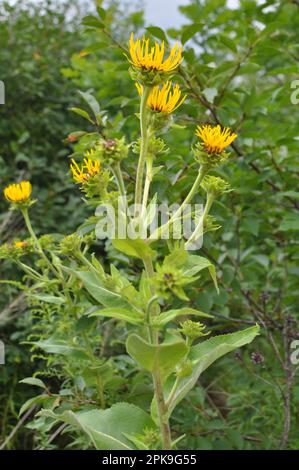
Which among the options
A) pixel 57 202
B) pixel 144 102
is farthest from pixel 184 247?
pixel 57 202

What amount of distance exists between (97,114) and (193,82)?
1.30 ft

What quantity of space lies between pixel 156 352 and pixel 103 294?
18 cm

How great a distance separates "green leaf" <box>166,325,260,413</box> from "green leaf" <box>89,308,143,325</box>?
0.15m

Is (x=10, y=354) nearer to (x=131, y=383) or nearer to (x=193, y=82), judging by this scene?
(x=131, y=383)

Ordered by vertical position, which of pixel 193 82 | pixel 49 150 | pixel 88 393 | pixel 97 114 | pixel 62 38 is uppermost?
pixel 62 38

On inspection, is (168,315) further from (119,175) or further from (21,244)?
(21,244)

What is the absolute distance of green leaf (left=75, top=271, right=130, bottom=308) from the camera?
42.5 inches

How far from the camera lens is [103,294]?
109 centimetres

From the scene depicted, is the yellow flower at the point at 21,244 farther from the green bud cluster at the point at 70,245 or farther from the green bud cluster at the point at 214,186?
the green bud cluster at the point at 214,186

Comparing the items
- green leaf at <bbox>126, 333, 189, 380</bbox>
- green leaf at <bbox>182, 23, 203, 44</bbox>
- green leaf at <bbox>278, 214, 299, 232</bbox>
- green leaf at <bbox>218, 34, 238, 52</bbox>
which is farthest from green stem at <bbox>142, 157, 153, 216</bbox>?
green leaf at <bbox>218, 34, 238, 52</bbox>

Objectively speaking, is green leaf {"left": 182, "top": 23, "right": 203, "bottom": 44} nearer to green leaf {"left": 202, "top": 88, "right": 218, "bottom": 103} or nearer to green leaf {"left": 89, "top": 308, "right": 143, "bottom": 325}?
green leaf {"left": 202, "top": 88, "right": 218, "bottom": 103}

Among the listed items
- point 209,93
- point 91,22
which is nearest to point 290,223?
point 209,93

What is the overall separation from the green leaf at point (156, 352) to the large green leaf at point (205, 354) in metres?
0.06
